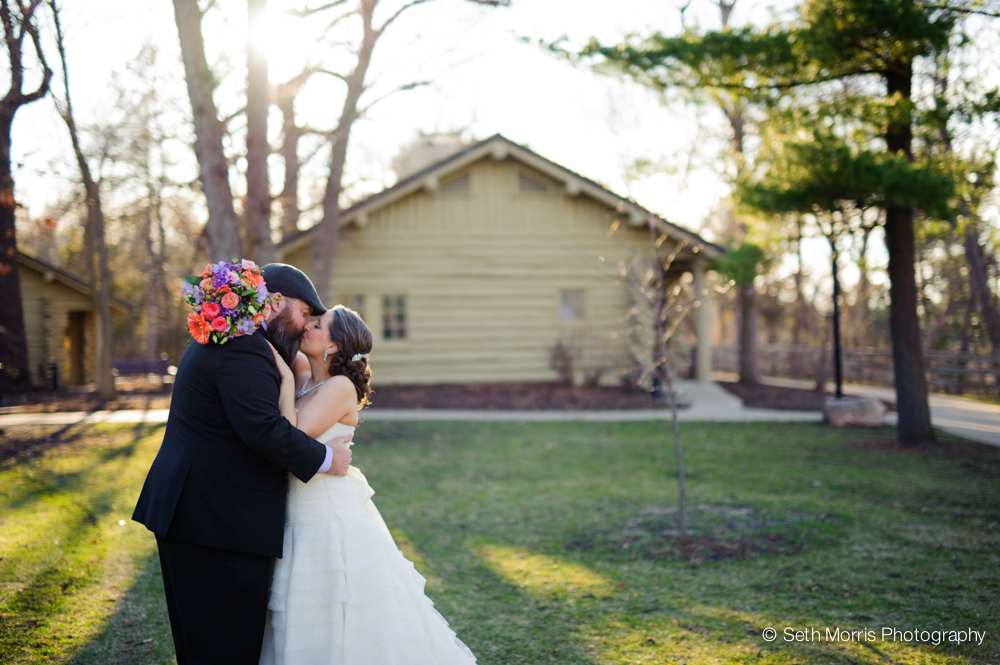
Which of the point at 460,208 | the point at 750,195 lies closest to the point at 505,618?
the point at 750,195

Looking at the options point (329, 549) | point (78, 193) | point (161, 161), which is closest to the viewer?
point (329, 549)

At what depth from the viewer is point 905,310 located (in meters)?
9.64

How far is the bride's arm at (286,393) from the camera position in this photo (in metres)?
2.87

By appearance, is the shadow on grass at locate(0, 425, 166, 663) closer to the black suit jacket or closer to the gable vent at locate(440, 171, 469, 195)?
the black suit jacket

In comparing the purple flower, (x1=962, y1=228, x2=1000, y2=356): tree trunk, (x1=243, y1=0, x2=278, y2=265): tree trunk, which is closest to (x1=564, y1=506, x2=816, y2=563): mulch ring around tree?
the purple flower

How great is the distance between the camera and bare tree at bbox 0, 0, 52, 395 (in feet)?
28.5

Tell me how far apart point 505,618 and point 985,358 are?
1723 centimetres

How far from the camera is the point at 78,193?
52.9 ft

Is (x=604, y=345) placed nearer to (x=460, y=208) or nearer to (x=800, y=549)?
(x=460, y=208)

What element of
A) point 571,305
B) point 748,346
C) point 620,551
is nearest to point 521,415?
point 571,305

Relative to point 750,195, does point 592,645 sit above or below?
below

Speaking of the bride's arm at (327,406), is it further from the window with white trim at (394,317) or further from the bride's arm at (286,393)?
the window with white trim at (394,317)

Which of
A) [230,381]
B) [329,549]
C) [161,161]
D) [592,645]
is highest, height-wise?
[161,161]

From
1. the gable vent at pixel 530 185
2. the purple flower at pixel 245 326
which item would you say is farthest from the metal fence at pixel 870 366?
the purple flower at pixel 245 326
